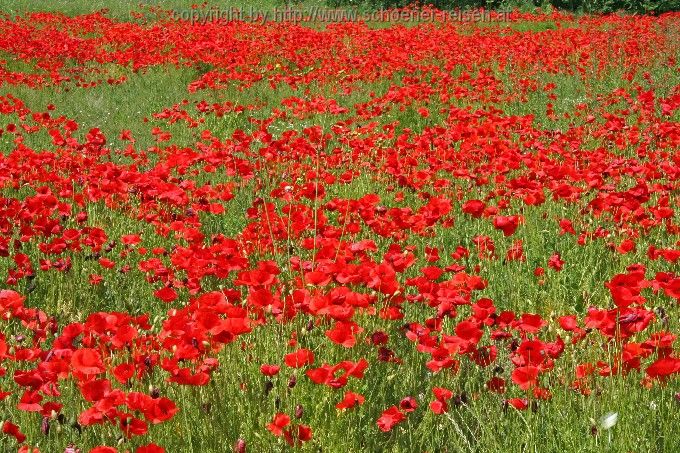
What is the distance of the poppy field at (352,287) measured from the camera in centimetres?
231

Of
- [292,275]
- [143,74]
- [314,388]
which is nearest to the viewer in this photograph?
[314,388]

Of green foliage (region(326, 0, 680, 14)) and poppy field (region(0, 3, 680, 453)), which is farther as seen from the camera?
green foliage (region(326, 0, 680, 14))

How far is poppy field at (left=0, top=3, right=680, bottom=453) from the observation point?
90.9 inches

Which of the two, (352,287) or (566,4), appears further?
(566,4)

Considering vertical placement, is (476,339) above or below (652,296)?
above

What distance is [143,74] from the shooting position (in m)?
11.9

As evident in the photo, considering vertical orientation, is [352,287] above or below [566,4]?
below

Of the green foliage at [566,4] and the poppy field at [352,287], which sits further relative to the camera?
the green foliage at [566,4]

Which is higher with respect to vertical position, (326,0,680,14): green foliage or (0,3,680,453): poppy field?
(326,0,680,14): green foliage

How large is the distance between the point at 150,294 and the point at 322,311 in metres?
2.09

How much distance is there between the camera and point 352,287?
10.6 feet

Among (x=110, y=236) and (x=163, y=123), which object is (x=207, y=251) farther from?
(x=163, y=123)

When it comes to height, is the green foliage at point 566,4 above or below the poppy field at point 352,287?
above

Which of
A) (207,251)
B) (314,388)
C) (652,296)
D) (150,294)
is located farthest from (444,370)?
(150,294)
